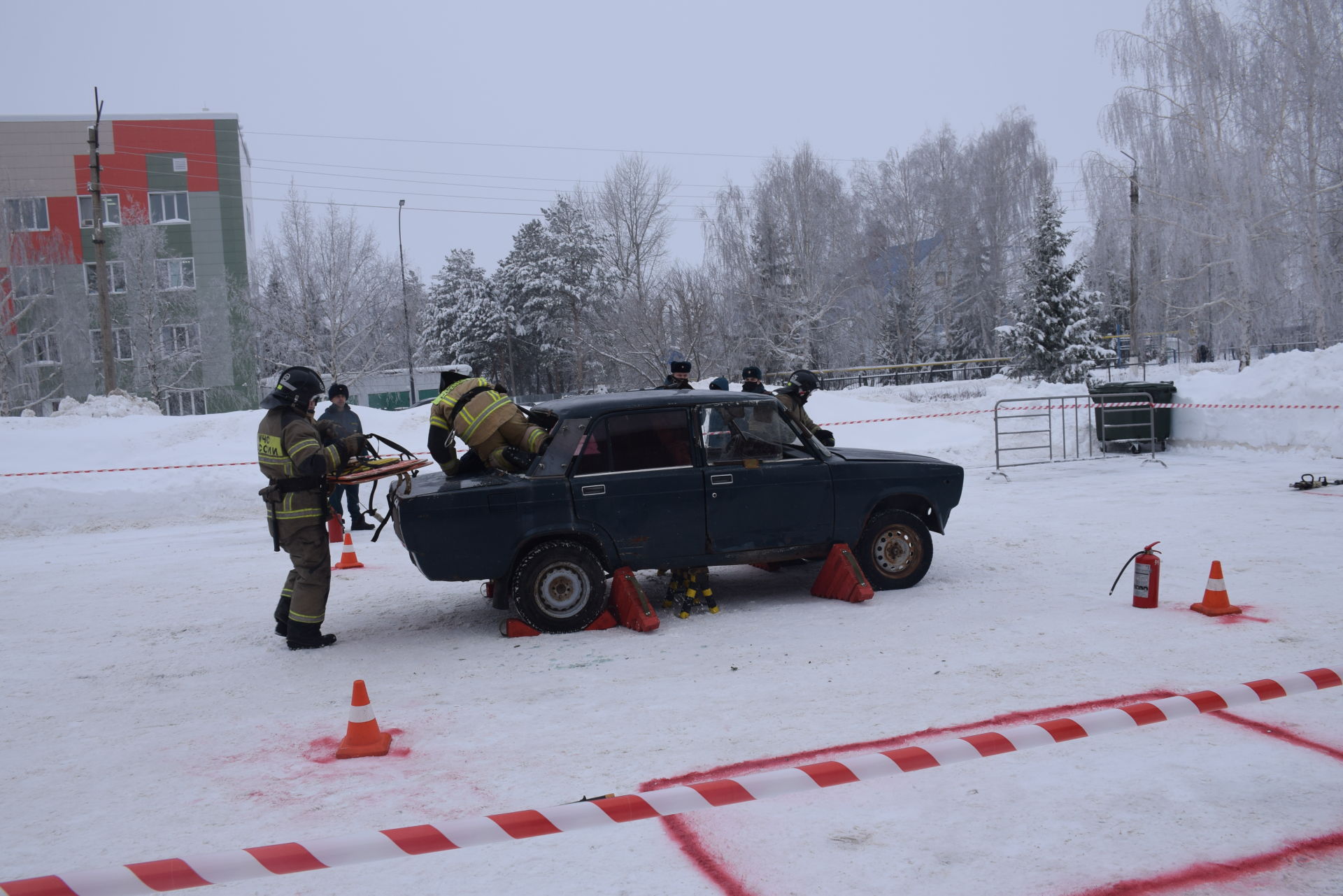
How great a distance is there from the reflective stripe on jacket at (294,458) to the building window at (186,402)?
41.8m

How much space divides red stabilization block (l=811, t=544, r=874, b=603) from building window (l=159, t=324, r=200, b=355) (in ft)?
141

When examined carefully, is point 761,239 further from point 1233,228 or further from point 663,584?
point 663,584

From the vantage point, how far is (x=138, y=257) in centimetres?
4312

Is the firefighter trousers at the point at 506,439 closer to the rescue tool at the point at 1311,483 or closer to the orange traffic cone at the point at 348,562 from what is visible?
the orange traffic cone at the point at 348,562

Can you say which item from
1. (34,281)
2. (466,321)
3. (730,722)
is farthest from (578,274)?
(730,722)

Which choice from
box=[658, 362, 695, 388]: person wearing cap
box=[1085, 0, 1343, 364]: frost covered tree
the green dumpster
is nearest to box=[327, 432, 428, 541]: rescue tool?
box=[658, 362, 695, 388]: person wearing cap

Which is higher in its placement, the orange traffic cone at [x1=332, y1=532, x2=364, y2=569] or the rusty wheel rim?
the rusty wheel rim

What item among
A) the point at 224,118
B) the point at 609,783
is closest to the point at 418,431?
the point at 609,783

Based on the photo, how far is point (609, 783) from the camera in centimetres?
423

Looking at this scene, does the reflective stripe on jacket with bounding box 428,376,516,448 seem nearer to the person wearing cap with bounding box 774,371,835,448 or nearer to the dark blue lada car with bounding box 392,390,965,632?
the dark blue lada car with bounding box 392,390,965,632

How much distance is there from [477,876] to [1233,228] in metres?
29.9

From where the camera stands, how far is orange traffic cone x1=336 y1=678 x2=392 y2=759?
4.71 metres

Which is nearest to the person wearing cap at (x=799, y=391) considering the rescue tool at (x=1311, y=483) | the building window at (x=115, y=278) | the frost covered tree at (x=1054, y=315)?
the rescue tool at (x=1311, y=483)

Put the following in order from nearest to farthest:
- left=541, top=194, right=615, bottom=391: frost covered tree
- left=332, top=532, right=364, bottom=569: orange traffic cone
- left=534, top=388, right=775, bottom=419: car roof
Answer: left=534, top=388, right=775, bottom=419: car roof < left=332, top=532, right=364, bottom=569: orange traffic cone < left=541, top=194, right=615, bottom=391: frost covered tree
